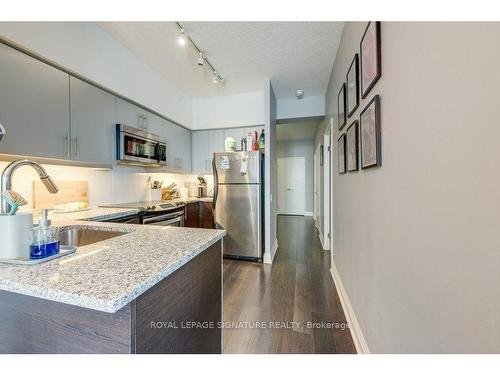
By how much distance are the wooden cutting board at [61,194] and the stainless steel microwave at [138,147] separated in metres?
0.45

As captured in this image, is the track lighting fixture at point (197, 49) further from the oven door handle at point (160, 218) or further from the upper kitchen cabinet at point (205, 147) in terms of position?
the oven door handle at point (160, 218)

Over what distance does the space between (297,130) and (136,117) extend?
13.8ft

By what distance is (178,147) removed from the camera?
11.4 ft

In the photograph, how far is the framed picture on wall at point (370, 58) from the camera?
43.8 inches

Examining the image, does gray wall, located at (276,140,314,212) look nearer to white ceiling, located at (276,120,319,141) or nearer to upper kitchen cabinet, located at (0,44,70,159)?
white ceiling, located at (276,120,319,141)

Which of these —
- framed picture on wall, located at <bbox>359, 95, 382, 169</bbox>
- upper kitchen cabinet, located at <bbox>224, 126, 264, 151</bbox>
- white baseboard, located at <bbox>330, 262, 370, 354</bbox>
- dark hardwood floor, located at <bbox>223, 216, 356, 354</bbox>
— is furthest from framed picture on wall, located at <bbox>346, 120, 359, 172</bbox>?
upper kitchen cabinet, located at <bbox>224, 126, 264, 151</bbox>

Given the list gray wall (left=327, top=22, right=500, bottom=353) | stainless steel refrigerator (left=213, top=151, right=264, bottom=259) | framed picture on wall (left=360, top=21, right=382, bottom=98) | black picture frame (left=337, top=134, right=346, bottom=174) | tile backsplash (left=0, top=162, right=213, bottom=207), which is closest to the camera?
gray wall (left=327, top=22, right=500, bottom=353)

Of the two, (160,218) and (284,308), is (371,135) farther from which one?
(160,218)

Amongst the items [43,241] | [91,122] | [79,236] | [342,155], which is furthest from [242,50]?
[43,241]

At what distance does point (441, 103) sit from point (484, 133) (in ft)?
0.65

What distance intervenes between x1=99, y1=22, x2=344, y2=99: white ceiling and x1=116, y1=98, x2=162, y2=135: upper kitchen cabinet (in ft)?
1.97

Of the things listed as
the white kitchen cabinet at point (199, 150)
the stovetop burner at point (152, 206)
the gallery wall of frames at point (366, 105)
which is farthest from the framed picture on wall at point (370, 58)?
the white kitchen cabinet at point (199, 150)

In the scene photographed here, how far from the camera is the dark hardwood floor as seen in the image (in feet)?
4.99

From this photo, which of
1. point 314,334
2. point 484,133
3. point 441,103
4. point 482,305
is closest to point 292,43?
point 441,103
